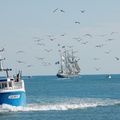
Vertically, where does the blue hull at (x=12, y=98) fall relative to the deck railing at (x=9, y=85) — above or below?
below

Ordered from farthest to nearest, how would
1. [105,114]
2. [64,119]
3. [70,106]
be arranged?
[70,106] < [105,114] < [64,119]

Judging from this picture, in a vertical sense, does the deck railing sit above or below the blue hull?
above

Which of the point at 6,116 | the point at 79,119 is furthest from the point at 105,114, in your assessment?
the point at 6,116

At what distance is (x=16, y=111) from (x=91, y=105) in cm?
1378

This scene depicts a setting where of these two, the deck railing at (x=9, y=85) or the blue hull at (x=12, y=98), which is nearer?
the blue hull at (x=12, y=98)

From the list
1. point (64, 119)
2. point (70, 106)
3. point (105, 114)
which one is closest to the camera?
point (64, 119)

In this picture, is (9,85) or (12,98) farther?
(9,85)

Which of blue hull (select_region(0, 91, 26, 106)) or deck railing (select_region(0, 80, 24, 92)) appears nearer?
blue hull (select_region(0, 91, 26, 106))

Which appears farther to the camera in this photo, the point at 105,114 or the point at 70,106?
the point at 70,106

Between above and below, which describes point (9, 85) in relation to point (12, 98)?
above

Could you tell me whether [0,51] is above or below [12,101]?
above

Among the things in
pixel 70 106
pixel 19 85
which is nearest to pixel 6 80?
pixel 19 85

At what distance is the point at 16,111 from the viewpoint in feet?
268

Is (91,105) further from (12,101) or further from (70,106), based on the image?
(12,101)
